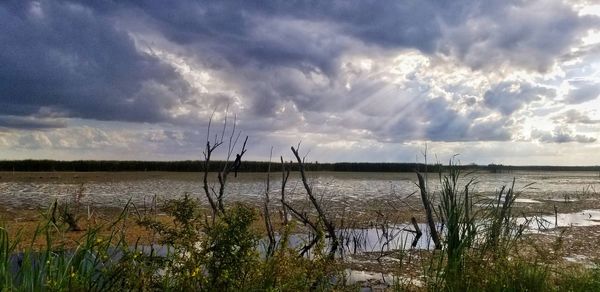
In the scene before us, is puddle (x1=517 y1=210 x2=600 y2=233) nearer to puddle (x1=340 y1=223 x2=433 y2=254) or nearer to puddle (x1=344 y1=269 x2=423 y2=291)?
puddle (x1=340 y1=223 x2=433 y2=254)

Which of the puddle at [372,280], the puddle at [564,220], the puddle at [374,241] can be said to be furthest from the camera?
the puddle at [564,220]

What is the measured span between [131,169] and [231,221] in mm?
61806

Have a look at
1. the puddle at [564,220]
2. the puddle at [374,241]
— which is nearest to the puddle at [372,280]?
the puddle at [374,241]

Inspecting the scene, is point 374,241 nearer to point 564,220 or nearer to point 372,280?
point 372,280

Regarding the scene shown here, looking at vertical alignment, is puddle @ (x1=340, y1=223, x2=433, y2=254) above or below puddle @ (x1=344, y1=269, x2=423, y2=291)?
above

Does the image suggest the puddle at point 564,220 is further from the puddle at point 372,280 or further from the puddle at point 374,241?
the puddle at point 372,280

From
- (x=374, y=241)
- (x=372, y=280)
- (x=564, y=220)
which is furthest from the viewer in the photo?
(x=564, y=220)

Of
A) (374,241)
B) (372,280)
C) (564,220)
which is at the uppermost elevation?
(564,220)

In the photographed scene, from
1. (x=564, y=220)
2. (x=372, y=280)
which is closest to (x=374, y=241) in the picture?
(x=372, y=280)

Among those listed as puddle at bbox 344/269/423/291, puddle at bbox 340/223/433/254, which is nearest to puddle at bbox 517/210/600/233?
puddle at bbox 340/223/433/254

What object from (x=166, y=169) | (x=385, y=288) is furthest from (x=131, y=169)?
(x=385, y=288)

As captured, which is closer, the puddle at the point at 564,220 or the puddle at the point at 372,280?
the puddle at the point at 372,280

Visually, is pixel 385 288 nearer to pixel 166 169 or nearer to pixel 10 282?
pixel 10 282

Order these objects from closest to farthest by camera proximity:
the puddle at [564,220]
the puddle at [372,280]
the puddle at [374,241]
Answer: the puddle at [372,280], the puddle at [374,241], the puddle at [564,220]
